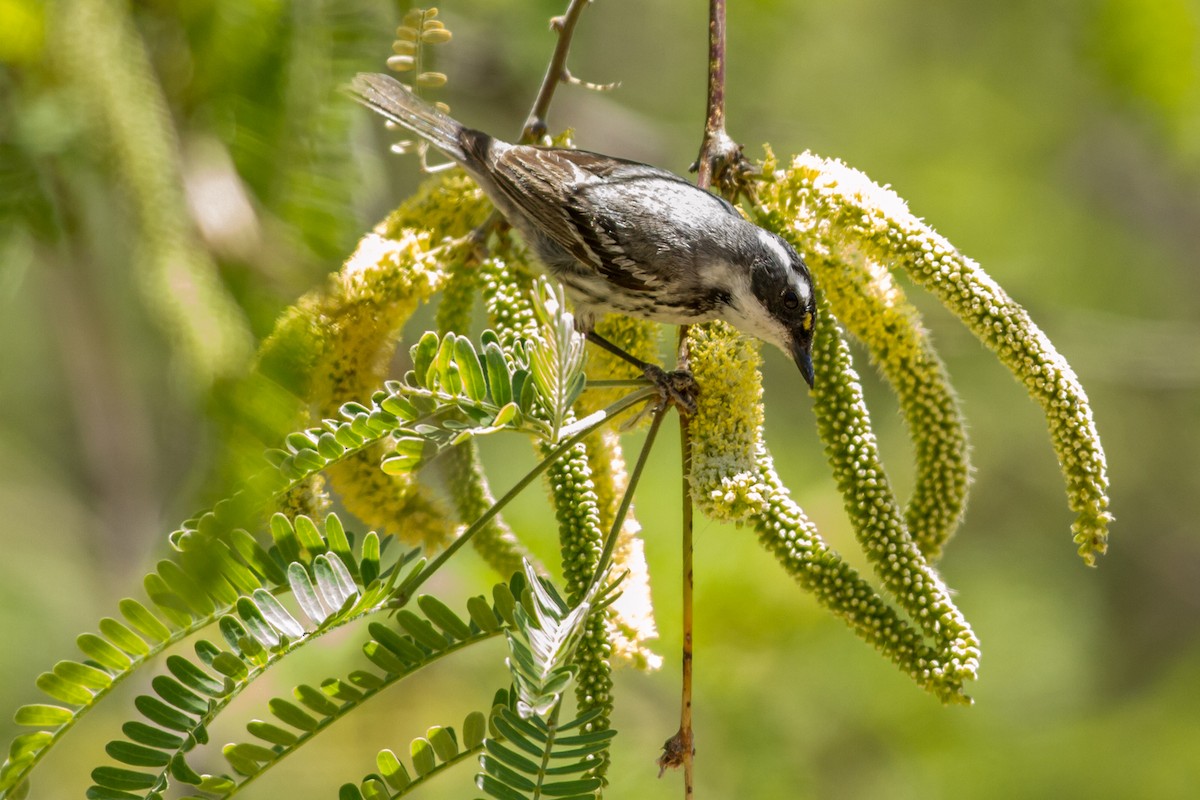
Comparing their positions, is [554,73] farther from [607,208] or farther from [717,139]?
[607,208]

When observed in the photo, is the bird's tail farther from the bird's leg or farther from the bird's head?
the bird's leg

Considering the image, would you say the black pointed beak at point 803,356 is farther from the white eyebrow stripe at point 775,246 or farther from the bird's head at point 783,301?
the white eyebrow stripe at point 775,246

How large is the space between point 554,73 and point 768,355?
163 inches

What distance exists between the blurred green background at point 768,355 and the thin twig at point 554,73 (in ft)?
1.48

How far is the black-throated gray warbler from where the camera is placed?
2.61 meters

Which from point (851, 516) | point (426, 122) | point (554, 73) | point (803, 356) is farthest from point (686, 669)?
point (426, 122)

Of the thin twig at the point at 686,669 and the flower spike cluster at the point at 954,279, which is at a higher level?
the flower spike cluster at the point at 954,279

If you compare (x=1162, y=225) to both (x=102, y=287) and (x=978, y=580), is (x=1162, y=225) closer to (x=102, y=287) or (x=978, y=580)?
(x=978, y=580)

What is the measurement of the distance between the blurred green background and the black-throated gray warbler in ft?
1.33

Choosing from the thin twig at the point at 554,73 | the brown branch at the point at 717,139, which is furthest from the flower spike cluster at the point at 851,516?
the thin twig at the point at 554,73

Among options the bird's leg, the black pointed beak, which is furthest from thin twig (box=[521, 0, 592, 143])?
the black pointed beak

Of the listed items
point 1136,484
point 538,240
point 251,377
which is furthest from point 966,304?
point 1136,484

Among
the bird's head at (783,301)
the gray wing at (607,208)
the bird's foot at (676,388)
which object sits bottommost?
the bird's foot at (676,388)

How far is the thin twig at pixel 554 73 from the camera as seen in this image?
223 centimetres
